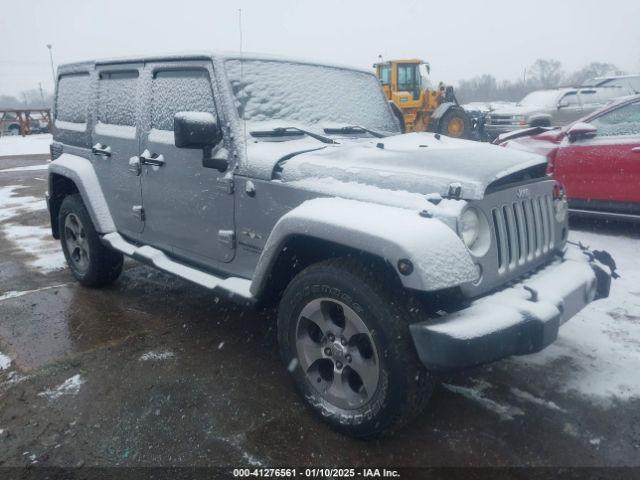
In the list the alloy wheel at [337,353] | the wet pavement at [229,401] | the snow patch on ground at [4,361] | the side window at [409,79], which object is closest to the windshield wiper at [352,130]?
the alloy wheel at [337,353]

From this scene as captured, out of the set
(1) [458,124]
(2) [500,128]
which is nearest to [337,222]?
(1) [458,124]

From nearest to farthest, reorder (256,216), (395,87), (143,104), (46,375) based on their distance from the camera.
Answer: (256,216), (46,375), (143,104), (395,87)

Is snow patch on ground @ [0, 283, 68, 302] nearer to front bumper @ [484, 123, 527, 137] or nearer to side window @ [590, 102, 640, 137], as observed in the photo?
side window @ [590, 102, 640, 137]

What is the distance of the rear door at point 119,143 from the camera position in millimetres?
3936

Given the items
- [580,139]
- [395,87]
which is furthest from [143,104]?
[395,87]

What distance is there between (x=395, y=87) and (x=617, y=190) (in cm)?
1157

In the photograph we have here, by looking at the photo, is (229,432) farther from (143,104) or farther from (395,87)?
(395,87)

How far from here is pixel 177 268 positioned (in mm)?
3547

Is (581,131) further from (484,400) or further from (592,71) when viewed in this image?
(592,71)

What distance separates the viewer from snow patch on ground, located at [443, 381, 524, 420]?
2.80 meters

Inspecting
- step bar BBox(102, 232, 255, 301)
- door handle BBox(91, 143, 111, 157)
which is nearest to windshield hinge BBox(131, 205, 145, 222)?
step bar BBox(102, 232, 255, 301)

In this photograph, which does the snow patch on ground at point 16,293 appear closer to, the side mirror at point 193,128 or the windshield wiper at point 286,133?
the side mirror at point 193,128

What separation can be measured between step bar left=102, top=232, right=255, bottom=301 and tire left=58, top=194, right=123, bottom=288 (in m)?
0.35

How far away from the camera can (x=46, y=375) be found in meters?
3.25
